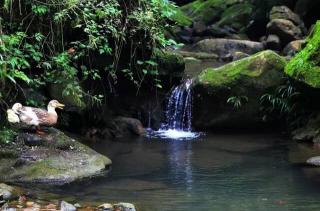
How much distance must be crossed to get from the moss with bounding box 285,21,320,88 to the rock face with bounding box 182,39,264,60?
9.83 meters

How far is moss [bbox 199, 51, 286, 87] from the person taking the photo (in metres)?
11.8

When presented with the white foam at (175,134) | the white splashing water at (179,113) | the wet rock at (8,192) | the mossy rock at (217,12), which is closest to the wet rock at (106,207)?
the wet rock at (8,192)

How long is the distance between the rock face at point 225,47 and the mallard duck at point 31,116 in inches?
511

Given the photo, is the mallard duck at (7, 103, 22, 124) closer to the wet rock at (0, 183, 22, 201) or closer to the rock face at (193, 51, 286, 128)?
the wet rock at (0, 183, 22, 201)

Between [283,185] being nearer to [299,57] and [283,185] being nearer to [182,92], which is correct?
[299,57]

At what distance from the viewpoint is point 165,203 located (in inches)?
263

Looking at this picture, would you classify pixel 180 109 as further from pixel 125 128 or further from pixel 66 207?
pixel 66 207

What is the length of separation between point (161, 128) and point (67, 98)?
3170 millimetres

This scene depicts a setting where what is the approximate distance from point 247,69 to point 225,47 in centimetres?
1009

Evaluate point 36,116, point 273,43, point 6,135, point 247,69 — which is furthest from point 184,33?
point 6,135

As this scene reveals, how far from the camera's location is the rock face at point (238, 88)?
11.8 metres

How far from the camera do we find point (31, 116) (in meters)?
8.05

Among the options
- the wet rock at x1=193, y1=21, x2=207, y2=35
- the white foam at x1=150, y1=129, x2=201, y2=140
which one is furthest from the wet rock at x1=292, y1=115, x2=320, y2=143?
the wet rock at x1=193, y1=21, x2=207, y2=35

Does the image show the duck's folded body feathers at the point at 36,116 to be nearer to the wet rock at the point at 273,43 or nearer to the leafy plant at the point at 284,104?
the leafy plant at the point at 284,104
